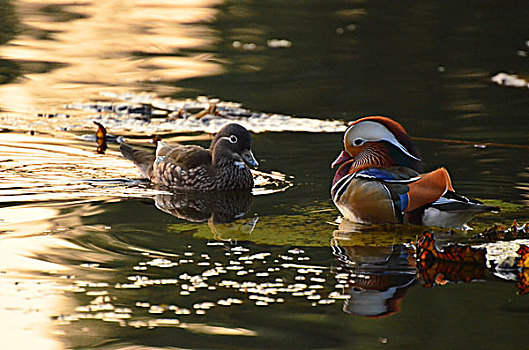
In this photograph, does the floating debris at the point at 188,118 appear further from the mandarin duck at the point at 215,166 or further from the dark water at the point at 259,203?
the mandarin duck at the point at 215,166

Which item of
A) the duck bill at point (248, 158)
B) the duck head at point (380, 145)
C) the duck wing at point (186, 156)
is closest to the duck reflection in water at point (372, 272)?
the duck head at point (380, 145)

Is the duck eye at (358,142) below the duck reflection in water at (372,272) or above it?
above

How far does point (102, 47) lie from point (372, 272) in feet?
43.8

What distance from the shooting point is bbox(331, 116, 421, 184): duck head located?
818 cm

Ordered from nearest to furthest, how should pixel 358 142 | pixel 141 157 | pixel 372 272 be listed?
pixel 372 272, pixel 358 142, pixel 141 157

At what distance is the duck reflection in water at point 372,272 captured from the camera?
578cm

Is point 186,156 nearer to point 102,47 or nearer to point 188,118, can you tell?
point 188,118

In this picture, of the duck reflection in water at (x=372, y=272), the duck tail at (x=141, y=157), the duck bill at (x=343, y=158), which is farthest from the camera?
the duck tail at (x=141, y=157)

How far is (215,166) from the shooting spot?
9750 millimetres

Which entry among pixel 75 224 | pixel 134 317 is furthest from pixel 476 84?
pixel 134 317

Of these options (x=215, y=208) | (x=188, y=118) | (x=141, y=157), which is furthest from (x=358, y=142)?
(x=188, y=118)

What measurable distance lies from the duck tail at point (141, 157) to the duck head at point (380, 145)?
2.45m

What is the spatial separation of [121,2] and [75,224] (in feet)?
60.6

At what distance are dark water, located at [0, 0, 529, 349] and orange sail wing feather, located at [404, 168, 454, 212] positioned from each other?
0.24 metres
